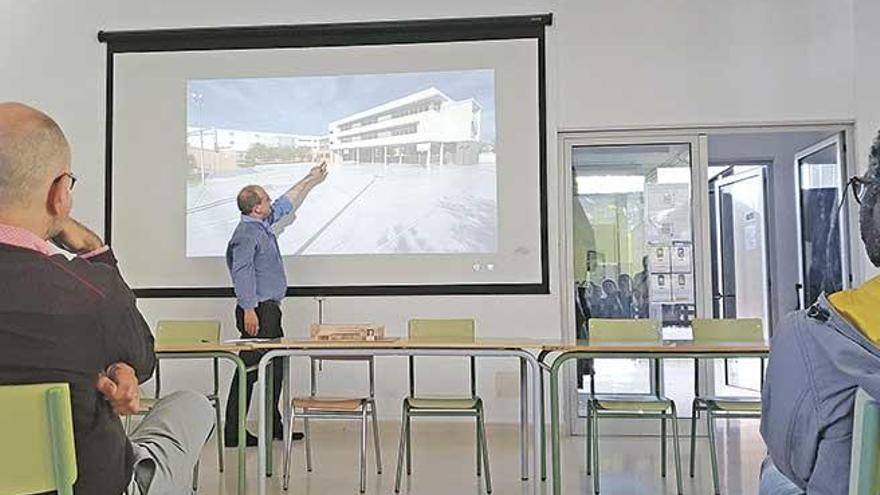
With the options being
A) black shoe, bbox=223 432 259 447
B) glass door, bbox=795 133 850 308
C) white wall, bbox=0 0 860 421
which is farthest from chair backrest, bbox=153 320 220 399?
glass door, bbox=795 133 850 308

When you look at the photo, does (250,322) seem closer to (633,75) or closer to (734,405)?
(734,405)

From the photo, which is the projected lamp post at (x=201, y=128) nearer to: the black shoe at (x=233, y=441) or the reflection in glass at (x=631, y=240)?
the black shoe at (x=233, y=441)

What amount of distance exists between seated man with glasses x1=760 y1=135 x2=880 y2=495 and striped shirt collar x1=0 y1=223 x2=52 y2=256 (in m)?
1.40

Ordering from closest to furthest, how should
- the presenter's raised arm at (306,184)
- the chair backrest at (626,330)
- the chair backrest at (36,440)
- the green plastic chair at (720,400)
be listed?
the chair backrest at (36,440), the green plastic chair at (720,400), the chair backrest at (626,330), the presenter's raised arm at (306,184)

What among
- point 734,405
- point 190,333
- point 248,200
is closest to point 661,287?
point 734,405

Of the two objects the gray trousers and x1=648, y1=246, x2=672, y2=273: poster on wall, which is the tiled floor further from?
the gray trousers

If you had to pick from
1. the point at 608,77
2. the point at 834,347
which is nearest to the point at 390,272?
the point at 608,77

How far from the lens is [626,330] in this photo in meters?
4.10

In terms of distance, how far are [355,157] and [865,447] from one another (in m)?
4.60

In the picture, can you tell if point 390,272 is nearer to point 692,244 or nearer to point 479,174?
point 479,174

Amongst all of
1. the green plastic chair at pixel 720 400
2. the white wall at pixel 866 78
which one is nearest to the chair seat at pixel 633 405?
the green plastic chair at pixel 720 400

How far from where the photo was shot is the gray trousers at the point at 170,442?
5.30 ft

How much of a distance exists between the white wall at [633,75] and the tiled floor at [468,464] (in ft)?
1.37

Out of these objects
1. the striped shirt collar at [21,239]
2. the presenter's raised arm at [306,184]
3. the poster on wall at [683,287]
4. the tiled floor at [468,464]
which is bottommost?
the tiled floor at [468,464]
